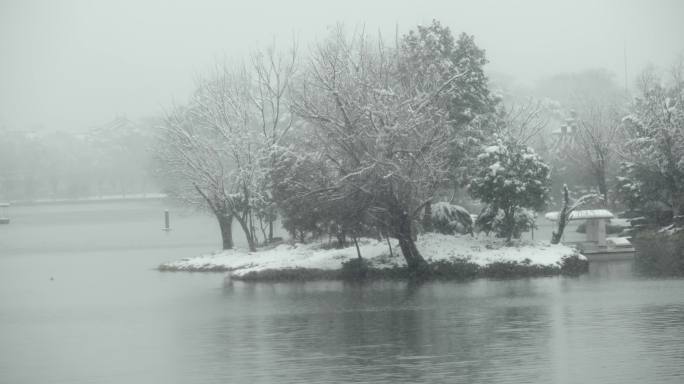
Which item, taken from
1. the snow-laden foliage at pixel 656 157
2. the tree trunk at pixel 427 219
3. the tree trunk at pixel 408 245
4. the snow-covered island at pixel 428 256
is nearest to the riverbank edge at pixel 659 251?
the snow-laden foliage at pixel 656 157

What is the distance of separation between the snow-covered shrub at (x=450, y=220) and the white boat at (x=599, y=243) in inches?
170

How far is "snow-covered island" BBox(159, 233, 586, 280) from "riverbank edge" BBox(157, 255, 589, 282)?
1.5 inches

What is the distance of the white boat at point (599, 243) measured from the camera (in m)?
39.7

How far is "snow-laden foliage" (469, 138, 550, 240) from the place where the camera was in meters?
36.0

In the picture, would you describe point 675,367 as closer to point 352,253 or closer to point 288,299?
point 288,299

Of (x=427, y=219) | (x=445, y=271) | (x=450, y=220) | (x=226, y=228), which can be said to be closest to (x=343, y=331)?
(x=445, y=271)

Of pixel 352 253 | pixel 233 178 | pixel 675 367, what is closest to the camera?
pixel 675 367

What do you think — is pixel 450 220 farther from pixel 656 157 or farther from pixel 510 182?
pixel 656 157

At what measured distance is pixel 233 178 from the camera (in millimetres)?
46000

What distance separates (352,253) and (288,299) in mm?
6943

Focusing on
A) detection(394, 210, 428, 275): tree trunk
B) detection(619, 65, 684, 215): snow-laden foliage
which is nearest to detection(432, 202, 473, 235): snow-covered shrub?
detection(394, 210, 428, 275): tree trunk

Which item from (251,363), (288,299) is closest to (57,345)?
(251,363)

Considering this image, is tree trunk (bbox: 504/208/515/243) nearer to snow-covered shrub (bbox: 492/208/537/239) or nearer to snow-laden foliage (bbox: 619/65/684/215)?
snow-covered shrub (bbox: 492/208/537/239)

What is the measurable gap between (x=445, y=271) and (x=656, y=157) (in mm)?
16692
